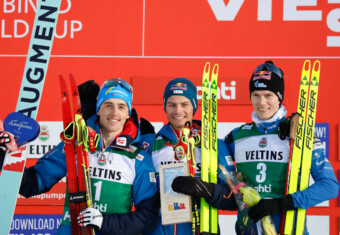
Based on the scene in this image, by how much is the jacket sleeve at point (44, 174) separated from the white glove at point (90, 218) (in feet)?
0.94

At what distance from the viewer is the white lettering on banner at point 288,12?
452 cm

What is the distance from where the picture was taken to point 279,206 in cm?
272

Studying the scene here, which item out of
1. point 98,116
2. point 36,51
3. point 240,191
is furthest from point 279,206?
point 36,51

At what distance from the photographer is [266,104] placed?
9.53 feet

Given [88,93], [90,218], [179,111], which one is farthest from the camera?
[88,93]

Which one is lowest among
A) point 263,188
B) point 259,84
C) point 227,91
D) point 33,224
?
point 33,224

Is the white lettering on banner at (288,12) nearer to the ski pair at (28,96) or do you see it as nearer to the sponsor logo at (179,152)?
the ski pair at (28,96)

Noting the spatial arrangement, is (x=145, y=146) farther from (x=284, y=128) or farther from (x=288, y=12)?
(x=288, y=12)

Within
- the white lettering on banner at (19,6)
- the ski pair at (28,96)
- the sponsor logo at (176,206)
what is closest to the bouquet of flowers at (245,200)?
the sponsor logo at (176,206)

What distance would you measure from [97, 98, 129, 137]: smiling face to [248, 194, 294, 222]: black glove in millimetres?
834

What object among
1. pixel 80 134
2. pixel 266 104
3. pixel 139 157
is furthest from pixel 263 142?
pixel 80 134

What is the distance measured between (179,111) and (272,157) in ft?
1.91

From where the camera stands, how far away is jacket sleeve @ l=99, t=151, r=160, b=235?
2.53m

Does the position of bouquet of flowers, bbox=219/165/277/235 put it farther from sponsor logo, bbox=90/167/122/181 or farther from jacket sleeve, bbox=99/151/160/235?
sponsor logo, bbox=90/167/122/181
